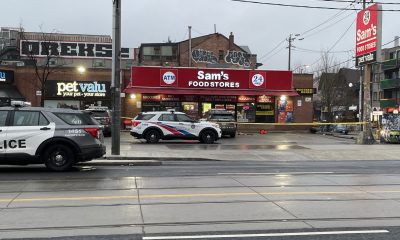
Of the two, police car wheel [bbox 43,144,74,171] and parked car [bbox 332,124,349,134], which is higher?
police car wheel [bbox 43,144,74,171]

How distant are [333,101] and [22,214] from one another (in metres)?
56.6

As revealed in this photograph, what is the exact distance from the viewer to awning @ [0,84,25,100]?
110 ft

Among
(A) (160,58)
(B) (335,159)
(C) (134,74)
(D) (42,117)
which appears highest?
(A) (160,58)

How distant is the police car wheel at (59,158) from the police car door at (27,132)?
16.7 inches

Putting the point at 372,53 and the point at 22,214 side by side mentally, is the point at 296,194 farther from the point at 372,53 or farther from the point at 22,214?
the point at 372,53

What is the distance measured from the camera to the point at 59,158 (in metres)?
13.0

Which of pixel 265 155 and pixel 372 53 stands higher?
pixel 372 53

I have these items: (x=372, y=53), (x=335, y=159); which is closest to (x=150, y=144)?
(x=335, y=159)

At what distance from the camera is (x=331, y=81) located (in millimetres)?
60406

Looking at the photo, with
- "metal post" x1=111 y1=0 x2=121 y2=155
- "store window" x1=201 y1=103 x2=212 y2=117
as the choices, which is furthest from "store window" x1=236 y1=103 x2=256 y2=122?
"metal post" x1=111 y1=0 x2=121 y2=155

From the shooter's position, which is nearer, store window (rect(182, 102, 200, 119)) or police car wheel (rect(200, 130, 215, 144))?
police car wheel (rect(200, 130, 215, 144))

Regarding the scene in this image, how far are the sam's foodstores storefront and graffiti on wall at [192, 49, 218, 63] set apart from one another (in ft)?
81.2

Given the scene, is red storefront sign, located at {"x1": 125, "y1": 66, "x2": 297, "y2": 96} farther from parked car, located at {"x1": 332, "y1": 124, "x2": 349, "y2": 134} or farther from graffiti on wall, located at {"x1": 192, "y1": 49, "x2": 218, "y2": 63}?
graffiti on wall, located at {"x1": 192, "y1": 49, "x2": 218, "y2": 63}

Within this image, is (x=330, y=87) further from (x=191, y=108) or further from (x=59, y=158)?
(x=59, y=158)
